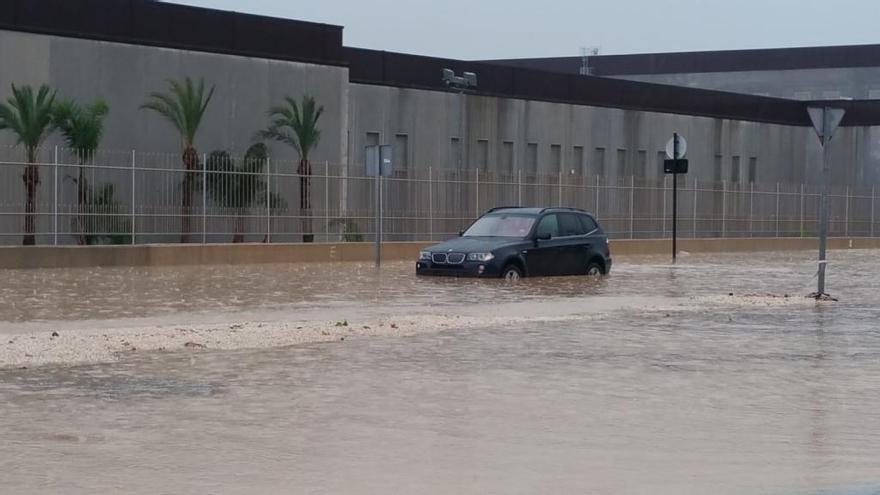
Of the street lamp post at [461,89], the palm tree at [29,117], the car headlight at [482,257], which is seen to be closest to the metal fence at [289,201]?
the palm tree at [29,117]

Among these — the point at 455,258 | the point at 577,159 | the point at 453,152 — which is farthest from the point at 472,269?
the point at 577,159

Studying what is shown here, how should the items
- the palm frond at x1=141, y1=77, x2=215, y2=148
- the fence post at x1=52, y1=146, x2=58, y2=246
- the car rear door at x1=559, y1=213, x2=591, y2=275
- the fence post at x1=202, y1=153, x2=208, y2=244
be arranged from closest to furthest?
the car rear door at x1=559, y1=213, x2=591, y2=275, the fence post at x1=52, y1=146, x2=58, y2=246, the fence post at x1=202, y1=153, x2=208, y2=244, the palm frond at x1=141, y1=77, x2=215, y2=148

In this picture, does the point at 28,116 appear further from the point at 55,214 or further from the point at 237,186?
the point at 237,186

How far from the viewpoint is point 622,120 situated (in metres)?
58.2

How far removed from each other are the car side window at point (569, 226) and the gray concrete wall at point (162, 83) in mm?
13559

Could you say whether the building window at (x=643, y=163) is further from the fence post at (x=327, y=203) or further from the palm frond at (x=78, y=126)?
the palm frond at (x=78, y=126)

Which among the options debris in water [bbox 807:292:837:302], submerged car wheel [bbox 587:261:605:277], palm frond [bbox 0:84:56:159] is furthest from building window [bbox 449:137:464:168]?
debris in water [bbox 807:292:837:302]

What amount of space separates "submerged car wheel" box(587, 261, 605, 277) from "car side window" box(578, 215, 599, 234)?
627 mm

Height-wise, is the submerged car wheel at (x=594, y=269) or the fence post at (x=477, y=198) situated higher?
the fence post at (x=477, y=198)

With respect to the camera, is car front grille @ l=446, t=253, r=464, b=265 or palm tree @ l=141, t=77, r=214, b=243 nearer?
car front grille @ l=446, t=253, r=464, b=265

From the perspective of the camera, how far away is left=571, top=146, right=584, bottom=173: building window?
56166mm

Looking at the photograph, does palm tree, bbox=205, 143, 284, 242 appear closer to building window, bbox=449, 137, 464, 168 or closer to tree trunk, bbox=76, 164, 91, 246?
tree trunk, bbox=76, 164, 91, 246

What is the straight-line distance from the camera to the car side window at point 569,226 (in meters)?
29.3

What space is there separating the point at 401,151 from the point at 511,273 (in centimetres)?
2193
